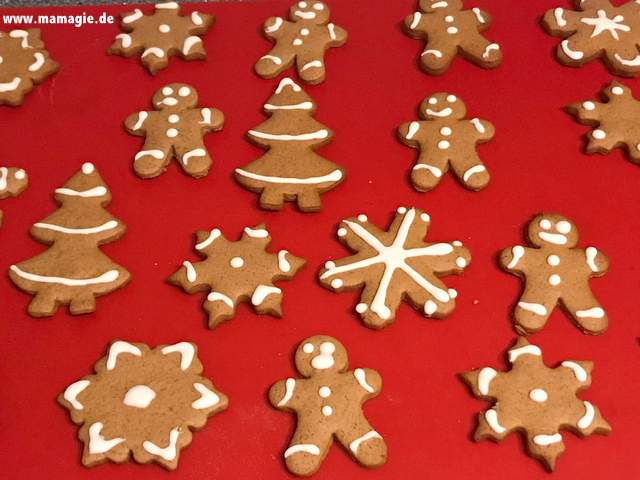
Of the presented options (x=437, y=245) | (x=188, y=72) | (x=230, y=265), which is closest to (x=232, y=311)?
(x=230, y=265)

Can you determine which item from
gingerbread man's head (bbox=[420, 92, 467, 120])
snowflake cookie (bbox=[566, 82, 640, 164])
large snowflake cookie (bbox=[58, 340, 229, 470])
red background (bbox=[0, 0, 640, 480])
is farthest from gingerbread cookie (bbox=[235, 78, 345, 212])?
snowflake cookie (bbox=[566, 82, 640, 164])

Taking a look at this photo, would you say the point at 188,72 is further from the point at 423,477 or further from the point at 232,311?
the point at 423,477

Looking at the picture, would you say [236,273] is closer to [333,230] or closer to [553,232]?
[333,230]

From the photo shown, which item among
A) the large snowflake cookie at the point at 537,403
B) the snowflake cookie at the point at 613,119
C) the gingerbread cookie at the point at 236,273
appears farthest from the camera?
the snowflake cookie at the point at 613,119

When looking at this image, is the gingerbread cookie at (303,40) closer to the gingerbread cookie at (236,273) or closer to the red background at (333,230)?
the red background at (333,230)

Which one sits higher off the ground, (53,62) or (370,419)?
(53,62)

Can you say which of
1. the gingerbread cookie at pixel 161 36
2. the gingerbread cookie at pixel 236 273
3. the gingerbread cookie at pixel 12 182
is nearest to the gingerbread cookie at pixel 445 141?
the gingerbread cookie at pixel 236 273
